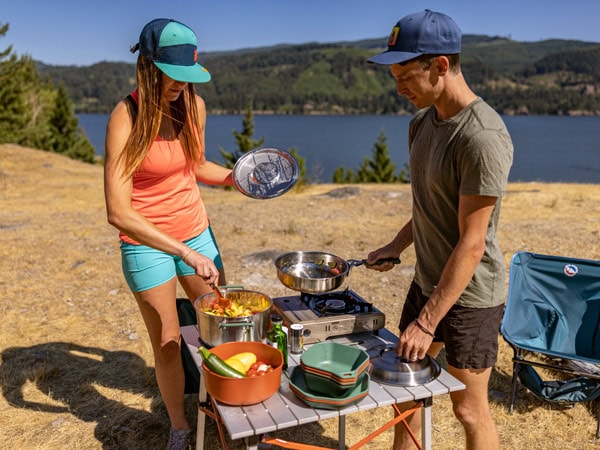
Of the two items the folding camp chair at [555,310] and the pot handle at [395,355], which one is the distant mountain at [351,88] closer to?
the folding camp chair at [555,310]

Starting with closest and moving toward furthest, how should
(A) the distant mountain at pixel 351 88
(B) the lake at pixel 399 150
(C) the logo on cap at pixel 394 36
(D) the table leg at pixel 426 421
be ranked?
(C) the logo on cap at pixel 394 36, (D) the table leg at pixel 426 421, (B) the lake at pixel 399 150, (A) the distant mountain at pixel 351 88

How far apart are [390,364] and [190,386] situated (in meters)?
1.90

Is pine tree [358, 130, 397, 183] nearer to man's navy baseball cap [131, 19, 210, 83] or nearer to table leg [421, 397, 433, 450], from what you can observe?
man's navy baseball cap [131, 19, 210, 83]

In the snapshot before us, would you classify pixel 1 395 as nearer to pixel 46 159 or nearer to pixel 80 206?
pixel 80 206

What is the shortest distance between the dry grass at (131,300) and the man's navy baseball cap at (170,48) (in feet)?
7.79

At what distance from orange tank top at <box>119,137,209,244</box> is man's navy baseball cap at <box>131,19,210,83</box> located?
0.42 metres

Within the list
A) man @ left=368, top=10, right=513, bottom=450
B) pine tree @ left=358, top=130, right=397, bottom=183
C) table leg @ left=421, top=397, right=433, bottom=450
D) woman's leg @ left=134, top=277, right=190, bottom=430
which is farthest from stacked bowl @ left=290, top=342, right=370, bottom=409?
pine tree @ left=358, top=130, right=397, bottom=183

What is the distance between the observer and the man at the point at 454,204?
2.04 metres

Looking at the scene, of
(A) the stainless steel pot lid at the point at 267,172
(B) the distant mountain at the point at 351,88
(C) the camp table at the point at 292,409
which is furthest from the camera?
(B) the distant mountain at the point at 351,88

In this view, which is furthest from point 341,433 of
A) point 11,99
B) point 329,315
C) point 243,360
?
point 11,99

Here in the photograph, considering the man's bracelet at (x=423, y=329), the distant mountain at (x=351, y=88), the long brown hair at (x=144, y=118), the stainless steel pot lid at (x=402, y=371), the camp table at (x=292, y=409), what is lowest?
the camp table at (x=292, y=409)

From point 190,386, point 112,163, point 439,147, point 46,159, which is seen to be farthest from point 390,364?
point 46,159

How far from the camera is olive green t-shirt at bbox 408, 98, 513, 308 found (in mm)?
2002

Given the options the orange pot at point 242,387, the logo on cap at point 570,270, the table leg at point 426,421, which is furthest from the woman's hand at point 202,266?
the logo on cap at point 570,270
